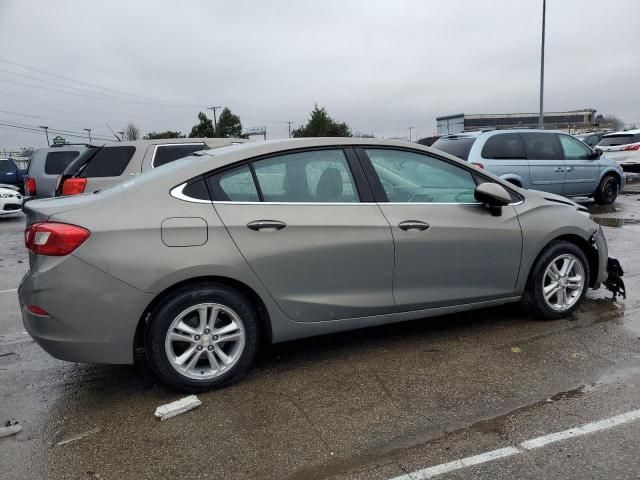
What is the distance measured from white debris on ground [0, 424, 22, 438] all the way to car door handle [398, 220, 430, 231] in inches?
106

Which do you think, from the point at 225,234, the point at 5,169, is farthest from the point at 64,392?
the point at 5,169

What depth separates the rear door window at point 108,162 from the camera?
7.79 meters

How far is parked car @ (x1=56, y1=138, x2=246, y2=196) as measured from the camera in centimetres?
767

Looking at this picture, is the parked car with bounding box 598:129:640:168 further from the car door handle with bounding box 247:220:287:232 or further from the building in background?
the building in background

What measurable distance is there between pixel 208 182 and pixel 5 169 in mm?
20375

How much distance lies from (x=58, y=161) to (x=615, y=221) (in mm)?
11952

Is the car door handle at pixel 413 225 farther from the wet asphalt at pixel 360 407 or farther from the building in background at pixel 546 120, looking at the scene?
the building in background at pixel 546 120

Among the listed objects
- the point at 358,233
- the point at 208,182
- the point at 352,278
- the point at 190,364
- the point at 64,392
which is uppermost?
the point at 208,182

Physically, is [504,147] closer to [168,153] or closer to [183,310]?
[168,153]

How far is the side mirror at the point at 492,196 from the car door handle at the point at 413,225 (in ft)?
1.78

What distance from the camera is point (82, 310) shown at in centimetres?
318

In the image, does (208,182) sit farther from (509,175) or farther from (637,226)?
(637,226)

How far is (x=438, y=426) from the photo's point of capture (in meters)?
3.06

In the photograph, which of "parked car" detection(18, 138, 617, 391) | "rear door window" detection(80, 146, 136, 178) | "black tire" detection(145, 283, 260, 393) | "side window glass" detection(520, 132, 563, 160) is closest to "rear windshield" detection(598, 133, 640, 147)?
"side window glass" detection(520, 132, 563, 160)
